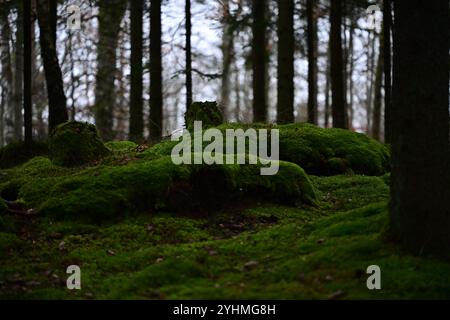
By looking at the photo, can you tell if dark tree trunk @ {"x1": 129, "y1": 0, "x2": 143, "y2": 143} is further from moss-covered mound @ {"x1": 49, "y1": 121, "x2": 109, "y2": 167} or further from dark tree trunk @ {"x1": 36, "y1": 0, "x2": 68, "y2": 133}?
moss-covered mound @ {"x1": 49, "y1": 121, "x2": 109, "y2": 167}

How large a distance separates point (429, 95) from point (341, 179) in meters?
5.56

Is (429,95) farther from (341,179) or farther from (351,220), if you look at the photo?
(341,179)

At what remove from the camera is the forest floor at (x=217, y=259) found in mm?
4793

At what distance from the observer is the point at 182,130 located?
12148mm

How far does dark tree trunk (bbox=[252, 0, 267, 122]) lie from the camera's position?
17.9m

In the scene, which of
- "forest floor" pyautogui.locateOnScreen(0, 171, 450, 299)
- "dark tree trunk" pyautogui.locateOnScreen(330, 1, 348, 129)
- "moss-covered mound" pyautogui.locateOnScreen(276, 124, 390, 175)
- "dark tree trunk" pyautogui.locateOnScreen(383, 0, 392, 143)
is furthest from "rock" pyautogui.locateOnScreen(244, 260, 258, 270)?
"dark tree trunk" pyautogui.locateOnScreen(330, 1, 348, 129)

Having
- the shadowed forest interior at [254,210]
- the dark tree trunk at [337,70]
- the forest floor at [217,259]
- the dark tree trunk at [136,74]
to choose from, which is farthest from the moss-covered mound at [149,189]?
the dark tree trunk at [136,74]

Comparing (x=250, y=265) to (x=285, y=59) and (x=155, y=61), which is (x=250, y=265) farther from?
(x=155, y=61)

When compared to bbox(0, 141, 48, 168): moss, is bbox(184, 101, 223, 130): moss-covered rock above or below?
above

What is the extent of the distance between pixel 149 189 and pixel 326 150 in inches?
201

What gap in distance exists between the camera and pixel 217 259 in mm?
5738

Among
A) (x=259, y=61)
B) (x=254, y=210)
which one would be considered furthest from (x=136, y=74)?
(x=254, y=210)

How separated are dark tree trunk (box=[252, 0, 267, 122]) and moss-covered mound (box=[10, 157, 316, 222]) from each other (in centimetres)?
922

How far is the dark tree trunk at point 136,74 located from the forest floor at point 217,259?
11.6 metres
